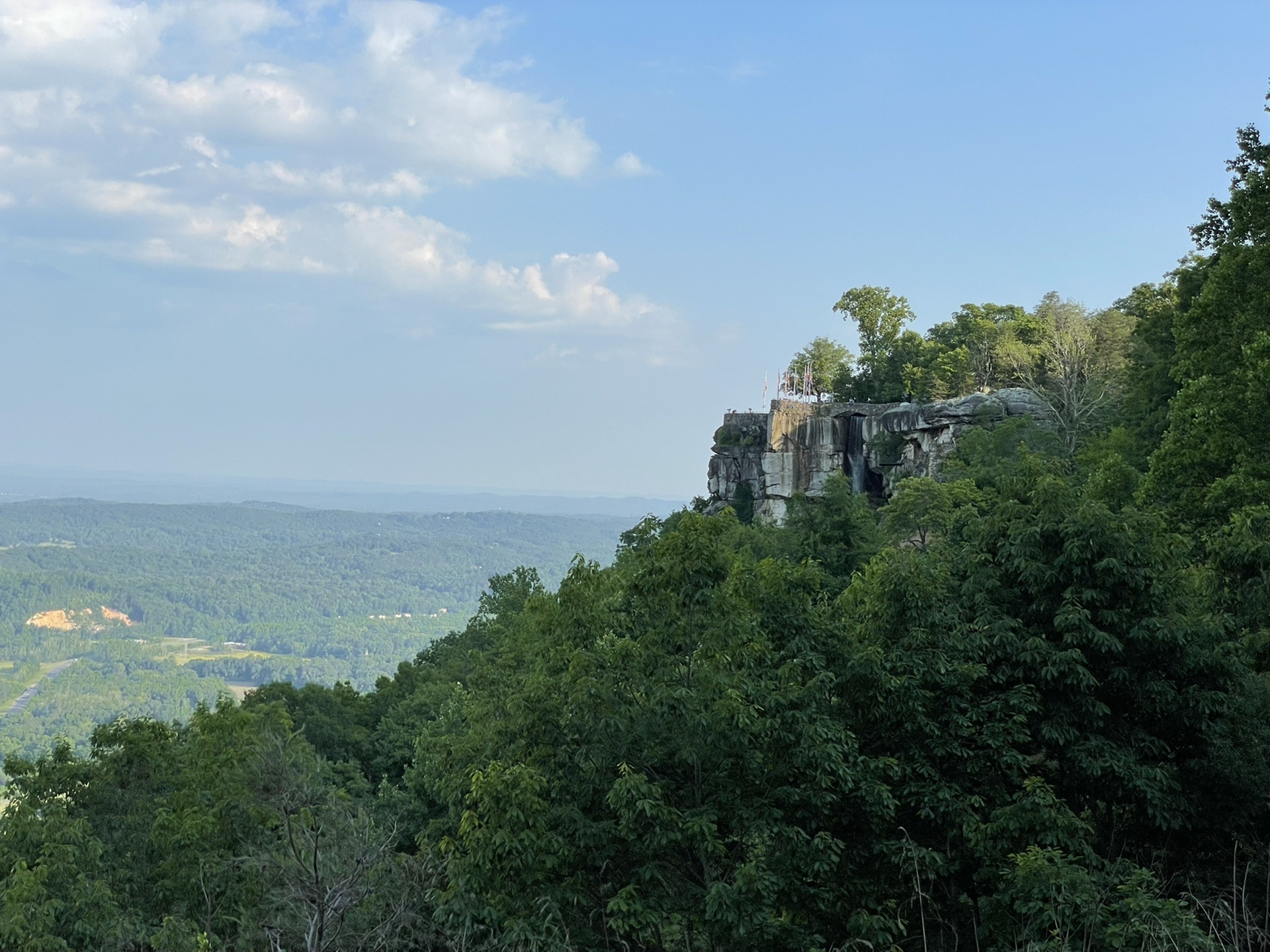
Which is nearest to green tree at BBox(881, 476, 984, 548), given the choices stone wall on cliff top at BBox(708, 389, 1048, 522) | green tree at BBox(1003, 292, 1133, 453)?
green tree at BBox(1003, 292, 1133, 453)

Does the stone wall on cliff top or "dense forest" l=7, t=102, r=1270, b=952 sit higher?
the stone wall on cliff top

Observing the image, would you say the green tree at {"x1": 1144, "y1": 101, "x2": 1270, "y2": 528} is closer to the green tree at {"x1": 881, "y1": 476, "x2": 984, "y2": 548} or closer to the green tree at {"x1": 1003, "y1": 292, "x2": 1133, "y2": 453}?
the green tree at {"x1": 881, "y1": 476, "x2": 984, "y2": 548}

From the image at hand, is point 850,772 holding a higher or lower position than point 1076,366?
lower

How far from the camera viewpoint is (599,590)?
14258mm

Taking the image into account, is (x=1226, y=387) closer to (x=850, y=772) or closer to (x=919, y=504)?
(x=850, y=772)

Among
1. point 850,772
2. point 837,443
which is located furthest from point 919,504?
point 837,443

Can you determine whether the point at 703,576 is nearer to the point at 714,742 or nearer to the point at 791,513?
the point at 714,742

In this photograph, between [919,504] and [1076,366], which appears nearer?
[919,504]

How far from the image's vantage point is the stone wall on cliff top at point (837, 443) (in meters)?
48.8

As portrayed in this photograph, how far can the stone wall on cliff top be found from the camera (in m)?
48.8

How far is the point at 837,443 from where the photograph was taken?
56.9m

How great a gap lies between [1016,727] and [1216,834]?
2721 millimetres

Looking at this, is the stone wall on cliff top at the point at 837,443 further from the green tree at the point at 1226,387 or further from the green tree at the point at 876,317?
the green tree at the point at 1226,387

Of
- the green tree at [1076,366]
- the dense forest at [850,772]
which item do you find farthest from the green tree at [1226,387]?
the green tree at [1076,366]
